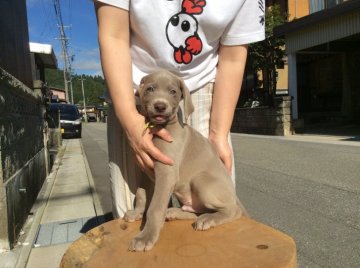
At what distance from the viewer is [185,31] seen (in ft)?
7.50

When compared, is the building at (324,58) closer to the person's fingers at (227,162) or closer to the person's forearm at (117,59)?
the person's fingers at (227,162)

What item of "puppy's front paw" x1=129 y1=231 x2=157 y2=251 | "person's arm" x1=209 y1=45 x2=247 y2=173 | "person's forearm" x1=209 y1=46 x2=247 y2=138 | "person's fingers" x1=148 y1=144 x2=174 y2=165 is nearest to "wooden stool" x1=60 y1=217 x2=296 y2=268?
"puppy's front paw" x1=129 y1=231 x2=157 y2=251

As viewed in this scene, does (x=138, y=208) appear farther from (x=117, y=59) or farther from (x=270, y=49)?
(x=270, y=49)

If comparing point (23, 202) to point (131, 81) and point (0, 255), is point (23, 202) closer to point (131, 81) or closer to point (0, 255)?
point (0, 255)

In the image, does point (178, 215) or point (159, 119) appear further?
point (178, 215)

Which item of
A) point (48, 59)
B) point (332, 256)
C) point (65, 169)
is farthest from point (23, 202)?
point (48, 59)

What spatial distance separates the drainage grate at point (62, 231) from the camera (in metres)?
4.65

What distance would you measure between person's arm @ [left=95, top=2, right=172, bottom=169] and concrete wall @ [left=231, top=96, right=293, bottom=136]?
14.8m

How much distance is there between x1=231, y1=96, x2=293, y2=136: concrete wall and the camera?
1644 centimetres

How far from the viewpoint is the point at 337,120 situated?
19.4 meters

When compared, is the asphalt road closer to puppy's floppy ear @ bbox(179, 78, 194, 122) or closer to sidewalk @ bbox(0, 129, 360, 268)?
sidewalk @ bbox(0, 129, 360, 268)

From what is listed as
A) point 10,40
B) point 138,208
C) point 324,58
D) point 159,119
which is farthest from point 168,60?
point 324,58

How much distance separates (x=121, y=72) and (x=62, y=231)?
3.37 metres

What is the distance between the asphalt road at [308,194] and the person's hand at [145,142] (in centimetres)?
248
